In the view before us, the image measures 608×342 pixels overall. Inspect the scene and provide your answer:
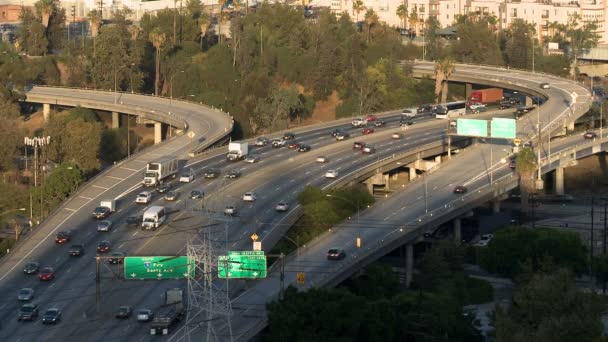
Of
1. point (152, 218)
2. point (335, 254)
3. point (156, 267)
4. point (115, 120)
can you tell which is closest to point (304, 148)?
point (152, 218)

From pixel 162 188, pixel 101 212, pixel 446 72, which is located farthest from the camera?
pixel 446 72

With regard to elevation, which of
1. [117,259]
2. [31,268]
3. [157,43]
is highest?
[157,43]

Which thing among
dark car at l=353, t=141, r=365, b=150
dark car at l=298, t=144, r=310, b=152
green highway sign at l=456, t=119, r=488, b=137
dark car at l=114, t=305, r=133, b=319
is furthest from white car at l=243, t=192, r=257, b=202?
green highway sign at l=456, t=119, r=488, b=137

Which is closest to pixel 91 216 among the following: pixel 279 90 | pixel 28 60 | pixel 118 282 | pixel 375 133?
pixel 118 282

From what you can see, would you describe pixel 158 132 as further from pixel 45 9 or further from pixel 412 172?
pixel 45 9

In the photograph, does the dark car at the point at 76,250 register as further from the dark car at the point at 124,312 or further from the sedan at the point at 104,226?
the dark car at the point at 124,312

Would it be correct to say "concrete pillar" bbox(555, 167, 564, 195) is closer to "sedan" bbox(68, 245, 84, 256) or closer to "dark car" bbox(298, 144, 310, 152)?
"dark car" bbox(298, 144, 310, 152)
